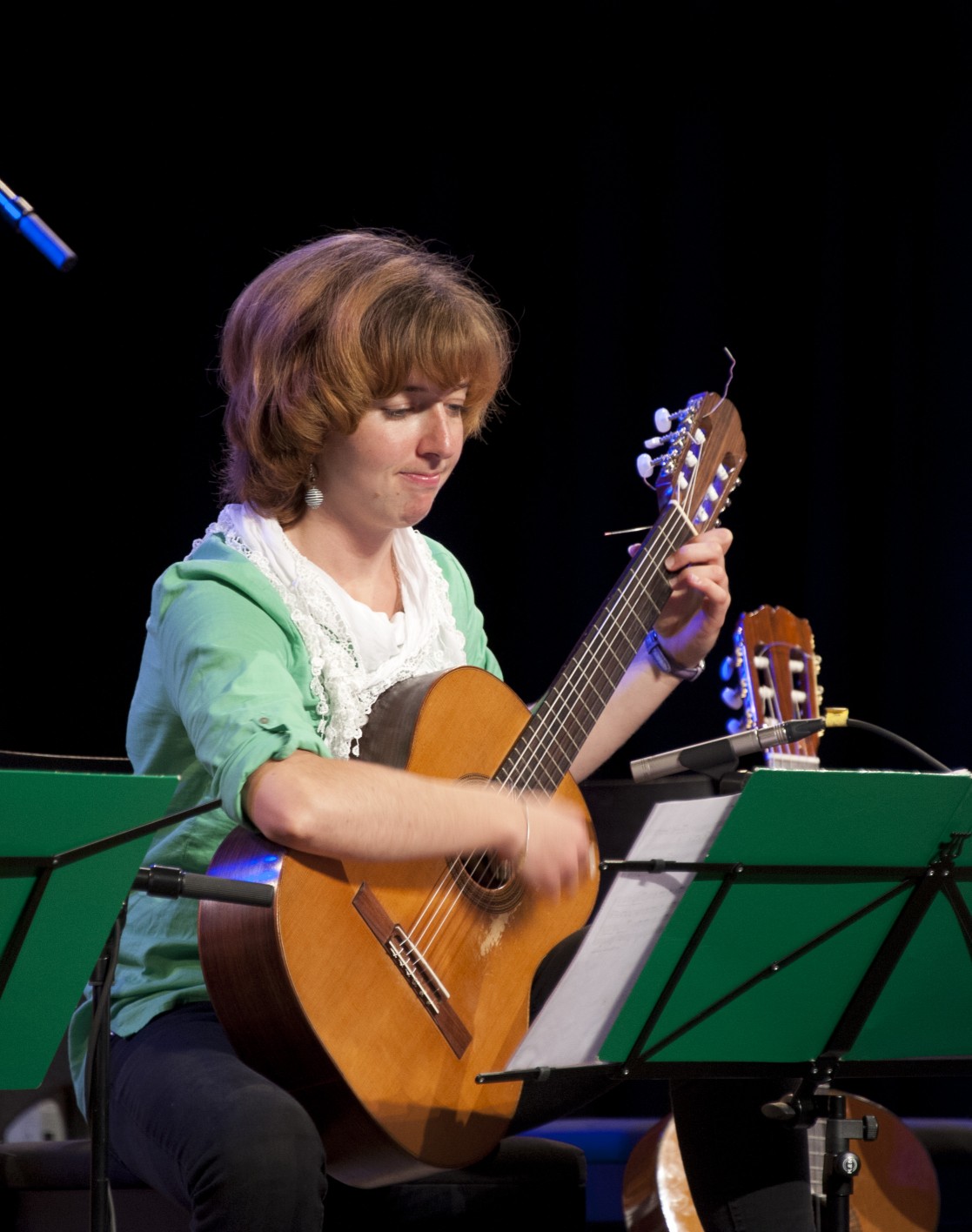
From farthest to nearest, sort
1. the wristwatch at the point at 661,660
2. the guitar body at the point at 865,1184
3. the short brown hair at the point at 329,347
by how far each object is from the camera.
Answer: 1. the guitar body at the point at 865,1184
2. the wristwatch at the point at 661,660
3. the short brown hair at the point at 329,347

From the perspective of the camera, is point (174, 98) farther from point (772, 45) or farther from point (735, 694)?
point (735, 694)

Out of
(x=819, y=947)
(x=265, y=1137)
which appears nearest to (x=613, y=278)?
(x=819, y=947)

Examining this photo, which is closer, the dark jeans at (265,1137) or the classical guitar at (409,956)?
the dark jeans at (265,1137)

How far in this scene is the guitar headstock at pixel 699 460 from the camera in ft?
7.77

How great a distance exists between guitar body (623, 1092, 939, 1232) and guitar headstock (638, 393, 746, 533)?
1084 mm

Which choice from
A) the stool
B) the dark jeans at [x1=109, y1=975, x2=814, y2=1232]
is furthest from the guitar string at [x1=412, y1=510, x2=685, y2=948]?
the stool

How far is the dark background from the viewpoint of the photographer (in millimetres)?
3396

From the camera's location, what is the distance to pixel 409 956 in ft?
5.95

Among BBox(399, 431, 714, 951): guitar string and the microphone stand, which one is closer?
the microphone stand

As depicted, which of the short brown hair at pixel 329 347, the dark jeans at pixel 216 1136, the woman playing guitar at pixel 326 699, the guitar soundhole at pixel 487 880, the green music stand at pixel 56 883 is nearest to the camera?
the green music stand at pixel 56 883

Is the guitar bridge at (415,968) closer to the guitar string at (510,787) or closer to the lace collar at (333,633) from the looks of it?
the guitar string at (510,787)

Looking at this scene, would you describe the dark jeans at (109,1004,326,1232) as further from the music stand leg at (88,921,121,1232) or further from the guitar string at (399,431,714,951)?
the guitar string at (399,431,714,951)

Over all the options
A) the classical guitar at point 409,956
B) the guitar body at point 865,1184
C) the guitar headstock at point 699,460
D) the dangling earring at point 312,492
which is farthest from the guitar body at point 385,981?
the guitar body at point 865,1184

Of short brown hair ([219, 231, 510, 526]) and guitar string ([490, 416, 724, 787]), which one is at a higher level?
short brown hair ([219, 231, 510, 526])
